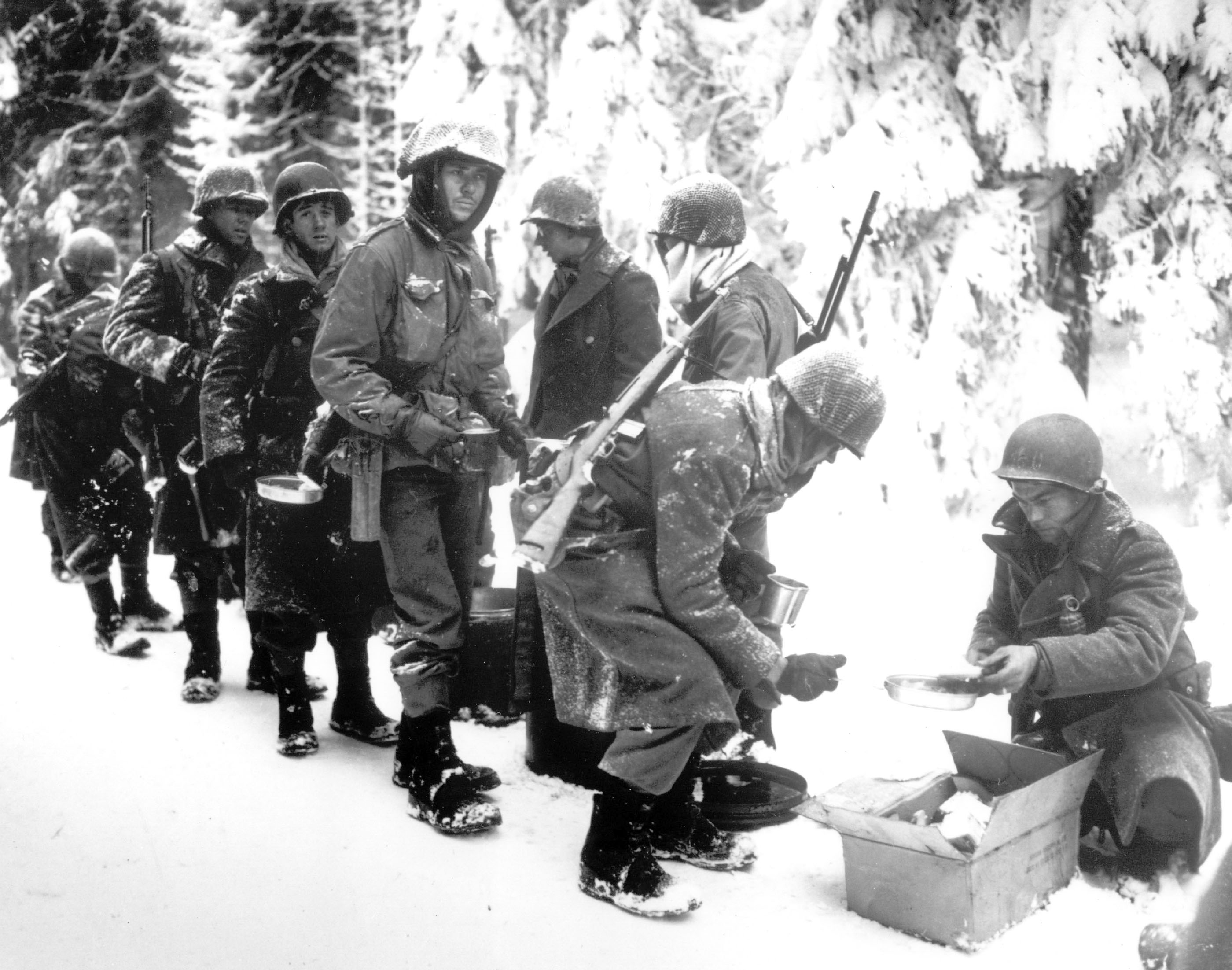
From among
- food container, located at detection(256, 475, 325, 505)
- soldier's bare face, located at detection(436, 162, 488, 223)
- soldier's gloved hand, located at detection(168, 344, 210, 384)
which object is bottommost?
food container, located at detection(256, 475, 325, 505)

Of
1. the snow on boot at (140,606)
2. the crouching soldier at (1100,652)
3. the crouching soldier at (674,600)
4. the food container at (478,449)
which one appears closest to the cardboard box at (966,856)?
the crouching soldier at (1100,652)

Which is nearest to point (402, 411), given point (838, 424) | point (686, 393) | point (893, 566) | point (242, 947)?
point (686, 393)

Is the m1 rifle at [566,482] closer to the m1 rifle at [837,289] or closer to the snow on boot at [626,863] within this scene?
the snow on boot at [626,863]

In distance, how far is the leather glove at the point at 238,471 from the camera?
4629 millimetres

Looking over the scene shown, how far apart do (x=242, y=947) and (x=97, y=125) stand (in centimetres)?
335

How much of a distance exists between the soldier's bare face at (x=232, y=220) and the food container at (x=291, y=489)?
5.34 ft

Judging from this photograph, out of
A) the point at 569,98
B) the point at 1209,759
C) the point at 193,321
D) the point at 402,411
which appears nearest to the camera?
the point at 1209,759

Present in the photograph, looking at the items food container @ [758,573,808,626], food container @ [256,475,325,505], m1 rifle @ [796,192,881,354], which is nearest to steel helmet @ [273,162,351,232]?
food container @ [256,475,325,505]

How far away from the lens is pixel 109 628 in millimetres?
5824

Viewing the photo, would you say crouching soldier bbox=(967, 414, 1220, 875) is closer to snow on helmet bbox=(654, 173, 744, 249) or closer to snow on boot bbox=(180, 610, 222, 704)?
snow on helmet bbox=(654, 173, 744, 249)

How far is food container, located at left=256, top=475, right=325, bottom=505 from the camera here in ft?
12.9

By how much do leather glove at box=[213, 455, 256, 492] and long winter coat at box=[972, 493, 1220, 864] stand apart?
2.92m

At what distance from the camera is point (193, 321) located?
527 cm

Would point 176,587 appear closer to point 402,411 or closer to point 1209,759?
point 402,411
